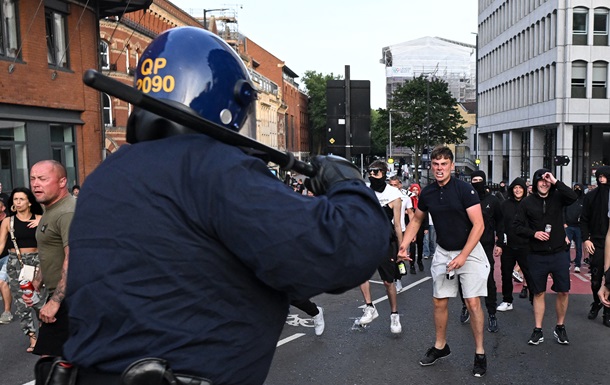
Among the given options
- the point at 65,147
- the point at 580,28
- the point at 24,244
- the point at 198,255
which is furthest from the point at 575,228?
the point at 580,28

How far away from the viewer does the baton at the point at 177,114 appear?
1.27m

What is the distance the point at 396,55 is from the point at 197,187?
9770 cm

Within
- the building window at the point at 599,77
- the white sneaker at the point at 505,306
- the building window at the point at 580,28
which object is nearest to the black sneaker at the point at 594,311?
the white sneaker at the point at 505,306

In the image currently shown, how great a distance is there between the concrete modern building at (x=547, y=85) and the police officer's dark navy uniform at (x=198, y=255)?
1397 inches

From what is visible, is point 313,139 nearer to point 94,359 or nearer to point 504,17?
point 504,17

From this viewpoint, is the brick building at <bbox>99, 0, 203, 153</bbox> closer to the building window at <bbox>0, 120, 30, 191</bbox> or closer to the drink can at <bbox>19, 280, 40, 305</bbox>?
the building window at <bbox>0, 120, 30, 191</bbox>

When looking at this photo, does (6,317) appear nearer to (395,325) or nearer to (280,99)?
(395,325)

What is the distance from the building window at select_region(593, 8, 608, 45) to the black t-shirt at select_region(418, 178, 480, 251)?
35.6 m

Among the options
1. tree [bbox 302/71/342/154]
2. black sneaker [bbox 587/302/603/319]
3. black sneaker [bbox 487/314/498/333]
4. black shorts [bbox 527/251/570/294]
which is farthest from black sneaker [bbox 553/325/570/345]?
tree [bbox 302/71/342/154]

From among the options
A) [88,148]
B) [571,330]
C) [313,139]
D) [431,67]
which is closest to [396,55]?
[431,67]

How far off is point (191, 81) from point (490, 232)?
6.75 metres

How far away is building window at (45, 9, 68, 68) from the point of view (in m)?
16.0

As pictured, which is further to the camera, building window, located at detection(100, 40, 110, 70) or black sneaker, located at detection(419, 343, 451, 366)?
building window, located at detection(100, 40, 110, 70)

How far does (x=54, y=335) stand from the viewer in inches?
153
